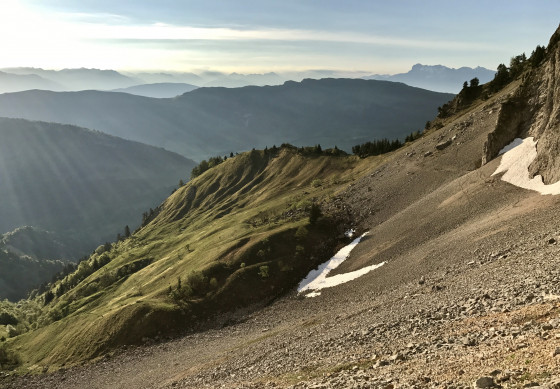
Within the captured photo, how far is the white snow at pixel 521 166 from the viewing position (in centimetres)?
5450

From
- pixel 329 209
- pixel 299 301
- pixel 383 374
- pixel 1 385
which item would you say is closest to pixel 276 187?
pixel 329 209

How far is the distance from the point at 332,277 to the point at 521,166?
38405 mm

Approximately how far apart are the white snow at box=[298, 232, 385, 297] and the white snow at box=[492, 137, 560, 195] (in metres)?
26.3

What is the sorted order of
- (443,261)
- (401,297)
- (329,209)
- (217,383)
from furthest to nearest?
(329,209), (443,261), (401,297), (217,383)

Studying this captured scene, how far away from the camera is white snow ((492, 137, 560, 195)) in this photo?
179 ft

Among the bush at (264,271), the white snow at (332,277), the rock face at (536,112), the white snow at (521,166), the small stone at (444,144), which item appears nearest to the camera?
the white snow at (521,166)

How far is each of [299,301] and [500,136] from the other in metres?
53.2

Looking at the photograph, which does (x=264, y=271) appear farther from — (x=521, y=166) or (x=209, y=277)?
(x=521, y=166)

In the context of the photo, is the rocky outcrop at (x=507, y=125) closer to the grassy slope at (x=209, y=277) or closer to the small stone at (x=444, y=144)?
the small stone at (x=444, y=144)

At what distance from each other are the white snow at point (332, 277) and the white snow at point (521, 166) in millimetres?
26309

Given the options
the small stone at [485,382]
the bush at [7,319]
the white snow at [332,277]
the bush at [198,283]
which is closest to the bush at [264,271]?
the white snow at [332,277]

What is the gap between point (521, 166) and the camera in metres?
62.0

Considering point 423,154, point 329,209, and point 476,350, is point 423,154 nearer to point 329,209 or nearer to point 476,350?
point 329,209

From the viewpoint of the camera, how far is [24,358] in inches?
3191
